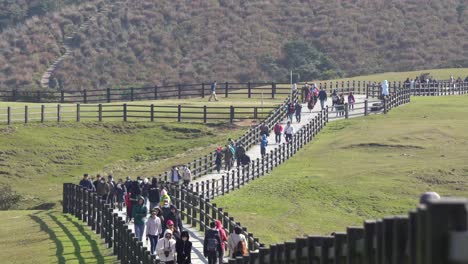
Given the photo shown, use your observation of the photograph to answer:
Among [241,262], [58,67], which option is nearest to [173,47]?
[58,67]

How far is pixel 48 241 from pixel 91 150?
28.9 metres

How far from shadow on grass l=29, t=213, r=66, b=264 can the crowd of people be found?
181 centimetres

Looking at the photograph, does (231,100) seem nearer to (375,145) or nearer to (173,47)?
(375,145)

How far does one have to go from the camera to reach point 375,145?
54438mm

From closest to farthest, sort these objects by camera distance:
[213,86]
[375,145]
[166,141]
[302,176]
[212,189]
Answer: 1. [212,189]
2. [302,176]
3. [375,145]
4. [166,141]
5. [213,86]

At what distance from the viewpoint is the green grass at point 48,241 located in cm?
3098

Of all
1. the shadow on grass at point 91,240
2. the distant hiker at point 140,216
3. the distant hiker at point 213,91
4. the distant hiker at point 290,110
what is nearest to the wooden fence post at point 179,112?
the distant hiker at point 290,110

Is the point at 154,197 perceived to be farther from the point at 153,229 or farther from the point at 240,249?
the point at 240,249

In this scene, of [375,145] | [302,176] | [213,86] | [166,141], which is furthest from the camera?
[213,86]

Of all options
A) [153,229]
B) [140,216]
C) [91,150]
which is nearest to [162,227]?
[153,229]

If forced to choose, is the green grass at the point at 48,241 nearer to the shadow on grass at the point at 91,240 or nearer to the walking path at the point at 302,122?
the shadow on grass at the point at 91,240

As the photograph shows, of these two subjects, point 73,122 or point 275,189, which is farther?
point 73,122

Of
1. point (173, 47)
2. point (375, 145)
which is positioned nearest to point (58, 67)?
point (173, 47)

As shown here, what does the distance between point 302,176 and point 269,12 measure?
81.8m
